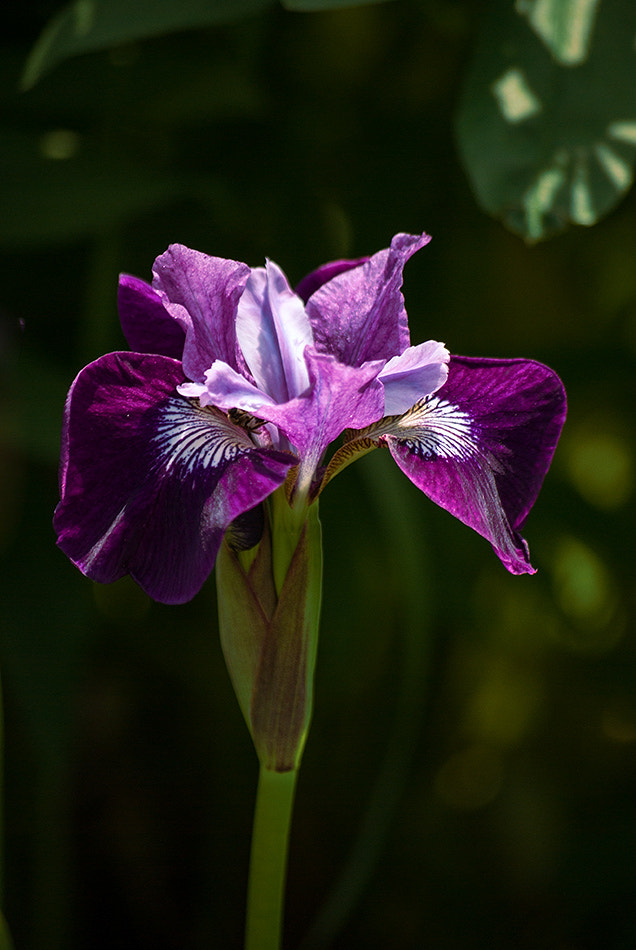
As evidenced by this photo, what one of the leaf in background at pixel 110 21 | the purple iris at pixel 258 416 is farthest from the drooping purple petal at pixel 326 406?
the leaf in background at pixel 110 21

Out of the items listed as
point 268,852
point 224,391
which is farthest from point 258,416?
point 268,852

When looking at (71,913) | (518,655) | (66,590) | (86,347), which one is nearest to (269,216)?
(86,347)

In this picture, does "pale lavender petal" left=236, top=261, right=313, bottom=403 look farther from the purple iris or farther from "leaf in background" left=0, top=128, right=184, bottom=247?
"leaf in background" left=0, top=128, right=184, bottom=247

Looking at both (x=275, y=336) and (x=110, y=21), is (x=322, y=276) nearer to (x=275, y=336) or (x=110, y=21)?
(x=275, y=336)

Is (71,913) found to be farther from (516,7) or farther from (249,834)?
(516,7)

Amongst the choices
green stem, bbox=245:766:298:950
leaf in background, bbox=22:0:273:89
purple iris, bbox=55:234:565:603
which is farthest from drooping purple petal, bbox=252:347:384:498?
leaf in background, bbox=22:0:273:89

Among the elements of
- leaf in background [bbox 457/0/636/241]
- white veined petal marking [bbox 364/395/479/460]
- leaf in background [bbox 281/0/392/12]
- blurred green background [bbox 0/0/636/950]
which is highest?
leaf in background [bbox 281/0/392/12]

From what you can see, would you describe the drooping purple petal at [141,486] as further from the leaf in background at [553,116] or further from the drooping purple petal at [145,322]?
the leaf in background at [553,116]
